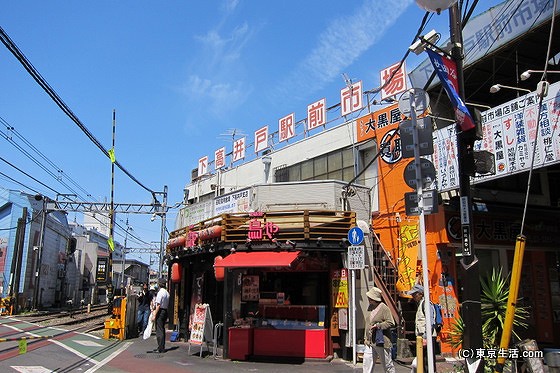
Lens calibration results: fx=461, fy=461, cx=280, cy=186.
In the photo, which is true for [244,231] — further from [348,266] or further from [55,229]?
[55,229]

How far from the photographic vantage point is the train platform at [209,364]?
10.8 m

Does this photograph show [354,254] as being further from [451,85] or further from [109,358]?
[109,358]

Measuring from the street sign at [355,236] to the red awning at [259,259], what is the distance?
59.9 inches

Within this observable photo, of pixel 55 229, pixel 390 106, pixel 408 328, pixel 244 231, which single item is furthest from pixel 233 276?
pixel 55 229

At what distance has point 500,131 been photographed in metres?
11.4

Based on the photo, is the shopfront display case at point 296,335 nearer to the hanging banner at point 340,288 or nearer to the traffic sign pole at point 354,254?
the hanging banner at point 340,288

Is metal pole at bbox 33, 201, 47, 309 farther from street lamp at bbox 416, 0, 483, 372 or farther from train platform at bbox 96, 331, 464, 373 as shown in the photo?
street lamp at bbox 416, 0, 483, 372

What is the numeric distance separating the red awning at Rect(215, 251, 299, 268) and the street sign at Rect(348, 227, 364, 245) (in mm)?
1521

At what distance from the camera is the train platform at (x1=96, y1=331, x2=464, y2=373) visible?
10.8 meters

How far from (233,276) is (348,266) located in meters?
3.50

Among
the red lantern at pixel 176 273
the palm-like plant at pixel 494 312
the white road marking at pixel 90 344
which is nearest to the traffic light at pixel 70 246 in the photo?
the red lantern at pixel 176 273

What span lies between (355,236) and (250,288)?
4010 millimetres

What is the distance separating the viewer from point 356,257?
457 inches

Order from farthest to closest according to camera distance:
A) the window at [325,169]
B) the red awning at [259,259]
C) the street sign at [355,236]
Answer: the window at [325,169] < the red awning at [259,259] < the street sign at [355,236]
